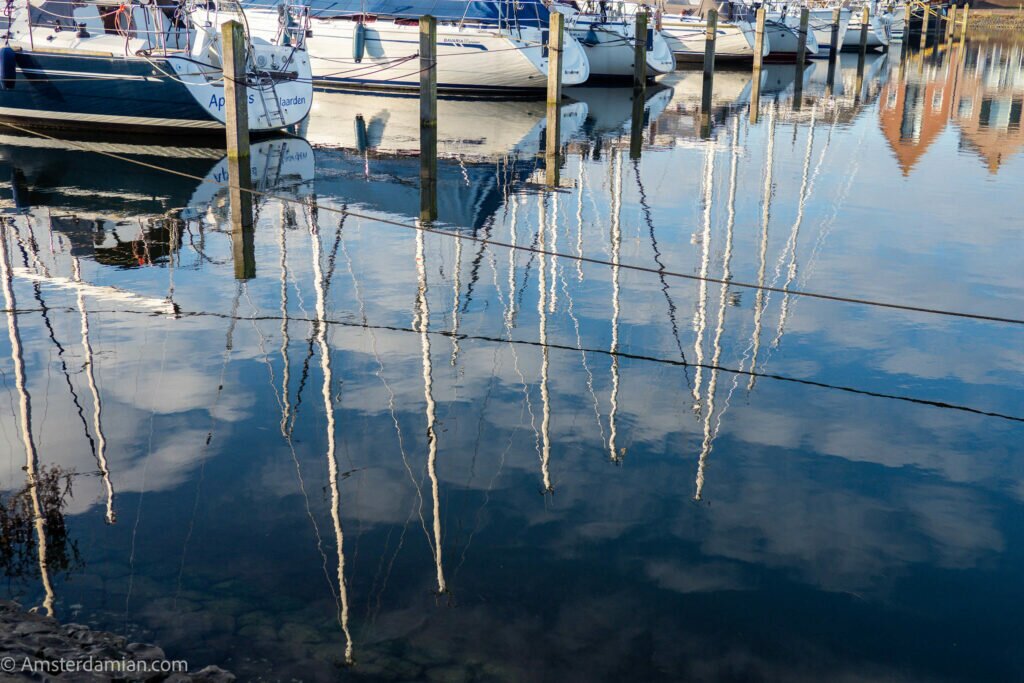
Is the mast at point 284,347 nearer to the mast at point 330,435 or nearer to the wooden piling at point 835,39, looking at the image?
the mast at point 330,435

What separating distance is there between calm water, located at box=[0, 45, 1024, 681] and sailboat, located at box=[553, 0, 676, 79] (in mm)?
19466

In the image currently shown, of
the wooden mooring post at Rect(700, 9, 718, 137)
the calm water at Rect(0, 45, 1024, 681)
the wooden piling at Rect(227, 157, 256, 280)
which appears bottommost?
the calm water at Rect(0, 45, 1024, 681)

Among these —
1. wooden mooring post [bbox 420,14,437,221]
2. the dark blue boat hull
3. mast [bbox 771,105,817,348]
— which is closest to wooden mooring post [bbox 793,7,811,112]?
mast [bbox 771,105,817,348]

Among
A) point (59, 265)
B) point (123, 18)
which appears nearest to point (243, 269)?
point (59, 265)

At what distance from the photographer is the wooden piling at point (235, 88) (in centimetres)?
1452

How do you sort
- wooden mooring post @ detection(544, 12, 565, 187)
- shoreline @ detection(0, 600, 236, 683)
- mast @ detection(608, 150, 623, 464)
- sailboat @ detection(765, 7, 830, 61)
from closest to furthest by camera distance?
shoreline @ detection(0, 600, 236, 683), mast @ detection(608, 150, 623, 464), wooden mooring post @ detection(544, 12, 565, 187), sailboat @ detection(765, 7, 830, 61)

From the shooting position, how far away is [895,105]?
87.8 feet

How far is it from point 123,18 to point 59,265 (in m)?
11.2

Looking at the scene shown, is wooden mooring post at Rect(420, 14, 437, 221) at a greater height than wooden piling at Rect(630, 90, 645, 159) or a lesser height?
greater

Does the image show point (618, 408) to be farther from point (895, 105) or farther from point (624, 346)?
point (895, 105)

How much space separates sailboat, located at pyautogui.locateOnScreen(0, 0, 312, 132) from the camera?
1733cm

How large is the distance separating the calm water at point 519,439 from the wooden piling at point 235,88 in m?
1.95

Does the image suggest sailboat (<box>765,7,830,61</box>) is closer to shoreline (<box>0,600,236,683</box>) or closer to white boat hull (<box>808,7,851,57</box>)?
white boat hull (<box>808,7,851,57</box>)

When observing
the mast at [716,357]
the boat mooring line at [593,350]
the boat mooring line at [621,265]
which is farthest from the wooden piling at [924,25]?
the boat mooring line at [593,350]
